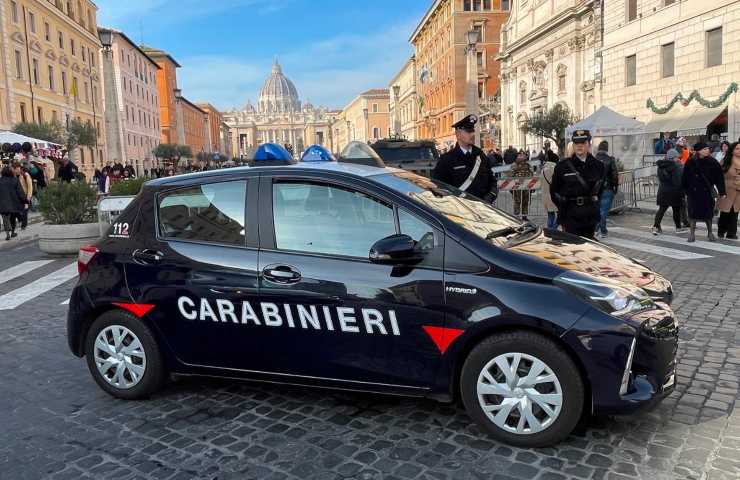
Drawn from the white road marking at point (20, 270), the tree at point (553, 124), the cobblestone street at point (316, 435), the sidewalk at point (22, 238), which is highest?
the tree at point (553, 124)

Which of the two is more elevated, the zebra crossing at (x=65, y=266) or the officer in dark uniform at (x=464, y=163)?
the officer in dark uniform at (x=464, y=163)

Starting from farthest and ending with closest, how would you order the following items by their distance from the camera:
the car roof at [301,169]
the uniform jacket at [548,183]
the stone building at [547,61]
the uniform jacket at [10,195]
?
the stone building at [547,61], the uniform jacket at [10,195], the uniform jacket at [548,183], the car roof at [301,169]

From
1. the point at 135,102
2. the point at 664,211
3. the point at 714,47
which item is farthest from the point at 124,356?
the point at 135,102

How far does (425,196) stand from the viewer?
3963 millimetres

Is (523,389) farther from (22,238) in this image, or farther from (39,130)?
(39,130)

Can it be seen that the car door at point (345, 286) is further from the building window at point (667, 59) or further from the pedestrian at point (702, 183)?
the building window at point (667, 59)

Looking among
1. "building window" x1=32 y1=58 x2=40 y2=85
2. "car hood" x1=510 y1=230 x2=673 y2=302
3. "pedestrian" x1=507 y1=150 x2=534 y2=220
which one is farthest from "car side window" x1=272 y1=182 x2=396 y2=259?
"building window" x1=32 y1=58 x2=40 y2=85

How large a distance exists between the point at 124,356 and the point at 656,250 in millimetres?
8544

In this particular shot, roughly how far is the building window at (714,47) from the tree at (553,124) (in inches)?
348

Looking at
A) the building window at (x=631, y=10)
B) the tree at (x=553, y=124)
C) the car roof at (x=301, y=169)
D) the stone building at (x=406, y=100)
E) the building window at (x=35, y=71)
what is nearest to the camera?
the car roof at (x=301, y=169)

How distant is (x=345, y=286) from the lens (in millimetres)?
3588

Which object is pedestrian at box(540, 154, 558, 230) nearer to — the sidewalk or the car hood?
the car hood

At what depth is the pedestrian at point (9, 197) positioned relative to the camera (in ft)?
43.2

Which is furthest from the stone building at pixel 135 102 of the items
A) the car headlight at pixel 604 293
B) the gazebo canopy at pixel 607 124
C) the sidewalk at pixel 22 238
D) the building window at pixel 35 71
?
the car headlight at pixel 604 293
